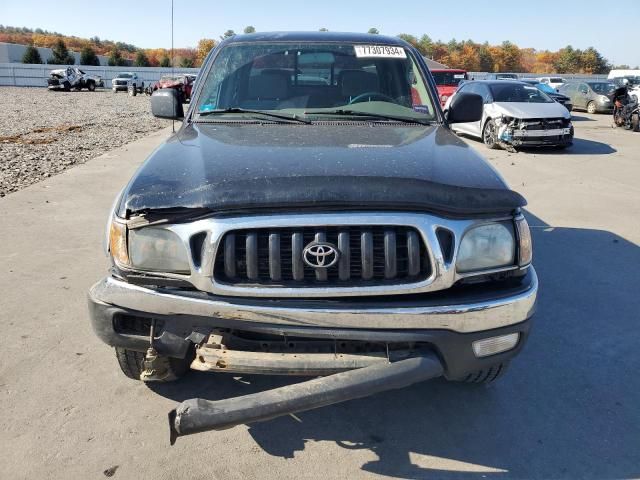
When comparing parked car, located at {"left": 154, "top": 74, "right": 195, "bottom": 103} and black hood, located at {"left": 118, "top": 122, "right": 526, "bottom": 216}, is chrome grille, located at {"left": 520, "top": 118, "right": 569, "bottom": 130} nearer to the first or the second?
parked car, located at {"left": 154, "top": 74, "right": 195, "bottom": 103}

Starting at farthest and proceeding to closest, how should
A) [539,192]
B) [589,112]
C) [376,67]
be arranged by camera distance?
1. [589,112]
2. [539,192]
3. [376,67]

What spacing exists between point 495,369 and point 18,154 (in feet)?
35.0

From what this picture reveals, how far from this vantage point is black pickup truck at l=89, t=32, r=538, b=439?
2.20 meters

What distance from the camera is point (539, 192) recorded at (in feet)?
26.6

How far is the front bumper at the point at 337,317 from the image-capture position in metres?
2.21

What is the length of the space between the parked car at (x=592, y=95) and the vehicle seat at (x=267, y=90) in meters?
23.0

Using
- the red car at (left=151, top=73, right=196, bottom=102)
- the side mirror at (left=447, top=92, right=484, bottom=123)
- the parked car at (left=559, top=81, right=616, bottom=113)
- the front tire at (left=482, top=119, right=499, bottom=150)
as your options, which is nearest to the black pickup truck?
the side mirror at (left=447, top=92, right=484, bottom=123)

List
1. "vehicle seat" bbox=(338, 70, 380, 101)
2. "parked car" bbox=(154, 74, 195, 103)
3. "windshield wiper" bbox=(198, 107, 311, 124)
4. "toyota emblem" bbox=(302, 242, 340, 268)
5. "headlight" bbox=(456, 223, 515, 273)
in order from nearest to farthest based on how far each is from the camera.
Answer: "toyota emblem" bbox=(302, 242, 340, 268)
"headlight" bbox=(456, 223, 515, 273)
"windshield wiper" bbox=(198, 107, 311, 124)
"vehicle seat" bbox=(338, 70, 380, 101)
"parked car" bbox=(154, 74, 195, 103)

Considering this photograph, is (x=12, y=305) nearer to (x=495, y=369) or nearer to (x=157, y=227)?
(x=157, y=227)

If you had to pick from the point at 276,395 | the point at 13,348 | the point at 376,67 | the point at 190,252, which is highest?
the point at 376,67

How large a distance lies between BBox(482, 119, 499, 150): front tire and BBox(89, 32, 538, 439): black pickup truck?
10578 millimetres

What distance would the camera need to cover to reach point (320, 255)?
2.20 m

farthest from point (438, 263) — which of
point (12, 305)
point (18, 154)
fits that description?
point (18, 154)

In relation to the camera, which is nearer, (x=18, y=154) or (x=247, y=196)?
(x=247, y=196)
